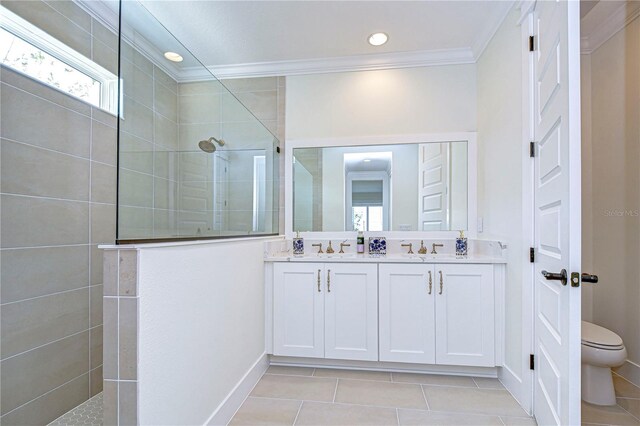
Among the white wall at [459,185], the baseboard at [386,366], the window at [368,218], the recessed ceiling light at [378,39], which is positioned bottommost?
the baseboard at [386,366]

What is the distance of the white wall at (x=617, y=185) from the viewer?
1935mm

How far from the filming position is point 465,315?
2172 millimetres

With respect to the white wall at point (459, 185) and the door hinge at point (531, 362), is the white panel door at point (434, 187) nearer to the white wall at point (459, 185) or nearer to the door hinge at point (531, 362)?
the white wall at point (459, 185)

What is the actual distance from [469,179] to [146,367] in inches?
101

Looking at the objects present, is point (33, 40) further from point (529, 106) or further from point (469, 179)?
point (469, 179)

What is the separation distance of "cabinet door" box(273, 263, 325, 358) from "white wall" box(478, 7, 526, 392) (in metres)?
1.30

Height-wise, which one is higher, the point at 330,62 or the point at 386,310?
the point at 330,62

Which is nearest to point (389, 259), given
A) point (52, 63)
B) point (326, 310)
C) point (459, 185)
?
point (326, 310)

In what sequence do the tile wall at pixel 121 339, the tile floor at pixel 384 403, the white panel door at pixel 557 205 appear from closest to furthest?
the tile wall at pixel 121 339 → the white panel door at pixel 557 205 → the tile floor at pixel 384 403

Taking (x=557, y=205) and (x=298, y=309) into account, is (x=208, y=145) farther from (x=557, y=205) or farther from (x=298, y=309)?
(x=557, y=205)

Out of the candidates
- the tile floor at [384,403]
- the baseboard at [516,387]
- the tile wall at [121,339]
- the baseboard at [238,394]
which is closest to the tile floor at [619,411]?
the tile floor at [384,403]

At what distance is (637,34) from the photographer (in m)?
1.90

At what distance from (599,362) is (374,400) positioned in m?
1.30

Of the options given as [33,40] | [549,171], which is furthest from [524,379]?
[33,40]
